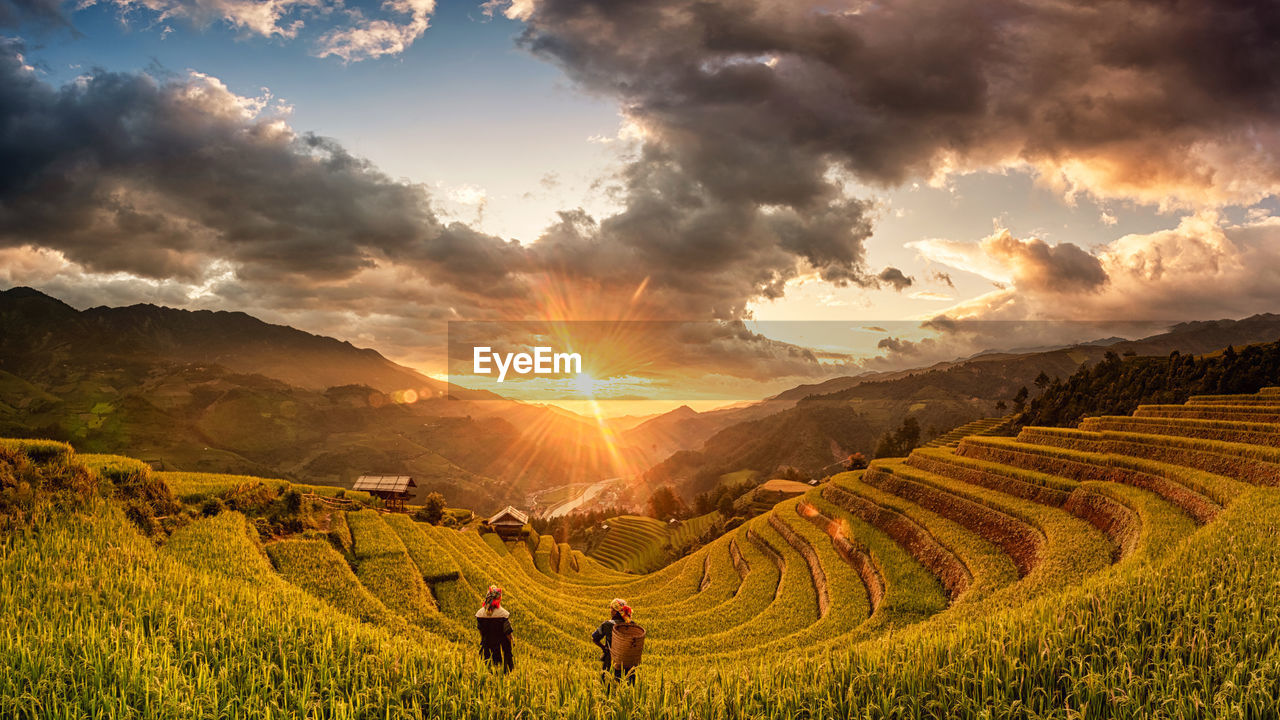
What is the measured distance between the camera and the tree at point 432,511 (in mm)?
35562

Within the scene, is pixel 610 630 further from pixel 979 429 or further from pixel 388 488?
pixel 979 429

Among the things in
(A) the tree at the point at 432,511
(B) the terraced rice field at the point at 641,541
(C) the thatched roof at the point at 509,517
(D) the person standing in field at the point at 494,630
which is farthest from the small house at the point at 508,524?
(D) the person standing in field at the point at 494,630

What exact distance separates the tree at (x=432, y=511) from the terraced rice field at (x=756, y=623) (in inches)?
555

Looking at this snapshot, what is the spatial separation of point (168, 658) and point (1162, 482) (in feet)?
97.5

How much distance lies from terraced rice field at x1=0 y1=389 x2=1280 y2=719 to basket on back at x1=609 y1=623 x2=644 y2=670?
0.41m

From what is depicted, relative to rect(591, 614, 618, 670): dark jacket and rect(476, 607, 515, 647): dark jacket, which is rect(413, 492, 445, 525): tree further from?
rect(591, 614, 618, 670): dark jacket

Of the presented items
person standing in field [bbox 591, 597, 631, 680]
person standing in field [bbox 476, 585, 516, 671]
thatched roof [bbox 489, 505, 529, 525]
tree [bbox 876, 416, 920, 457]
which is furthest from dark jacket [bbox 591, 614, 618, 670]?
tree [bbox 876, 416, 920, 457]

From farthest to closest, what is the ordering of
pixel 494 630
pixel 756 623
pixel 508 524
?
1. pixel 508 524
2. pixel 756 623
3. pixel 494 630

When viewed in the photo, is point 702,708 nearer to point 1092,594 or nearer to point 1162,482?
point 1092,594

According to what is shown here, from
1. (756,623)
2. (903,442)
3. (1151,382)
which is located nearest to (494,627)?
(756,623)

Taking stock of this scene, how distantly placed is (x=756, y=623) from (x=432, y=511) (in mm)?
26570

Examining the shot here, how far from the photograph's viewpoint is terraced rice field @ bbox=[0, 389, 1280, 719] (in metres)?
4.99

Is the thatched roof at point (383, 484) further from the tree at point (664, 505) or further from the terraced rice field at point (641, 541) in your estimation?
the tree at point (664, 505)

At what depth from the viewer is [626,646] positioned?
6328 millimetres
